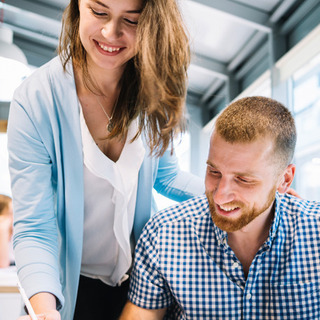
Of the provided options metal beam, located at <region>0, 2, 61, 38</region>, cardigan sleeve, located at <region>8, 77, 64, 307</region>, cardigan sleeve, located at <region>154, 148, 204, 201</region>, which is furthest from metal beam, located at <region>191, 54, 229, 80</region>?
cardigan sleeve, located at <region>8, 77, 64, 307</region>

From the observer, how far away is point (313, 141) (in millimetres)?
2729

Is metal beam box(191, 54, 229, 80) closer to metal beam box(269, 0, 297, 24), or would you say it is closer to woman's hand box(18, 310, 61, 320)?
metal beam box(269, 0, 297, 24)

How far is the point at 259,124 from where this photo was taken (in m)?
1.11

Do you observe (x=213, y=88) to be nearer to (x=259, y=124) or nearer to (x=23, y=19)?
(x=23, y=19)

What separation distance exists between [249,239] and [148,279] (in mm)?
256

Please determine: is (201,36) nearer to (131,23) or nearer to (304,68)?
(304,68)

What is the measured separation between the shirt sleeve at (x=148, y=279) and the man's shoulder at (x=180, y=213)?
23 mm

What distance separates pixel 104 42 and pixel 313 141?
2011 millimetres

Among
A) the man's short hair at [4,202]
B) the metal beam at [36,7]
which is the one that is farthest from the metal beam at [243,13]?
the man's short hair at [4,202]

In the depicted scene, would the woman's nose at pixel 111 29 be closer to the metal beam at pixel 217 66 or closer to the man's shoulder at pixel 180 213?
the man's shoulder at pixel 180 213

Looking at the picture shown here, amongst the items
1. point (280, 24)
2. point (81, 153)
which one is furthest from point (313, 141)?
point (81, 153)

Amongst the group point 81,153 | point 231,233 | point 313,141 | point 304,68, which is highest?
point 304,68

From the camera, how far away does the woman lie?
3.04ft

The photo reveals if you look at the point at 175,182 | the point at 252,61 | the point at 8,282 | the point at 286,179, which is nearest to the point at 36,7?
the point at 252,61
